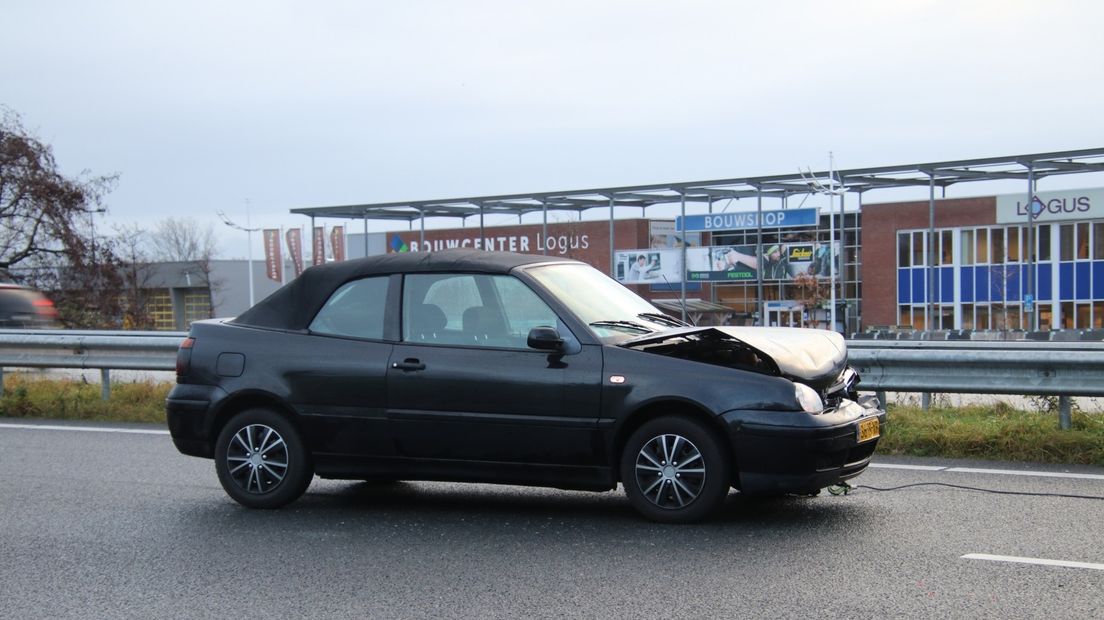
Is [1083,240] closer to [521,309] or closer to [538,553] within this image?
[521,309]

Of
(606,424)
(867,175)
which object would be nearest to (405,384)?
(606,424)

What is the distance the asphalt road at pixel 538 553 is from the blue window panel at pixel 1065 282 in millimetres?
48913

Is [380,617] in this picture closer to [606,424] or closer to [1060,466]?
[606,424]

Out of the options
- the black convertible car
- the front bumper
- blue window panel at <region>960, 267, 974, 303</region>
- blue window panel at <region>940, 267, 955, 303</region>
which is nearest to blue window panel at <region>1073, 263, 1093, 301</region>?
blue window panel at <region>960, 267, 974, 303</region>

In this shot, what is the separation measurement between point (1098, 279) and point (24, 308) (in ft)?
148

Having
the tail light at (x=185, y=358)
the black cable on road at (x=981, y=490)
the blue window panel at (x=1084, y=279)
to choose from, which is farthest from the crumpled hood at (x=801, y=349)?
the blue window panel at (x=1084, y=279)

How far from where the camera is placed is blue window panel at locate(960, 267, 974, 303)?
184ft

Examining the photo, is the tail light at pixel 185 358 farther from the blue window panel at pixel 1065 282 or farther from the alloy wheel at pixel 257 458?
the blue window panel at pixel 1065 282

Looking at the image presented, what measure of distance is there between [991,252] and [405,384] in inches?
2094

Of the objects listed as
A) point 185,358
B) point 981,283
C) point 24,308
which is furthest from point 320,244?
point 185,358

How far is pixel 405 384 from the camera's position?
6.95 m

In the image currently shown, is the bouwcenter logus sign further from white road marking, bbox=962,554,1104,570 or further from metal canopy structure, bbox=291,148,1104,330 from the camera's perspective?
white road marking, bbox=962,554,1104,570

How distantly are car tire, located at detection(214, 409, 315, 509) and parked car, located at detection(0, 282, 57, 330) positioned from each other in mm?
21168

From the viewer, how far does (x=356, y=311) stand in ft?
23.9
